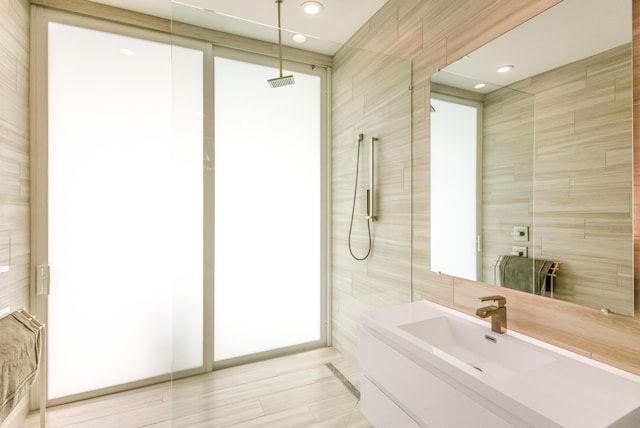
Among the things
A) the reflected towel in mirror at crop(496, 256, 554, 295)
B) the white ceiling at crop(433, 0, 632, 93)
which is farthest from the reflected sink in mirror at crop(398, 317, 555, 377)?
the white ceiling at crop(433, 0, 632, 93)

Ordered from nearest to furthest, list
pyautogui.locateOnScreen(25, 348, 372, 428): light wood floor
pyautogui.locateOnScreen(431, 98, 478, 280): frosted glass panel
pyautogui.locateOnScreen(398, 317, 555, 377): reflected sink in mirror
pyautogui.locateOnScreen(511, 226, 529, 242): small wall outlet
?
pyautogui.locateOnScreen(398, 317, 555, 377): reflected sink in mirror
pyautogui.locateOnScreen(511, 226, 529, 242): small wall outlet
pyautogui.locateOnScreen(431, 98, 478, 280): frosted glass panel
pyautogui.locateOnScreen(25, 348, 372, 428): light wood floor

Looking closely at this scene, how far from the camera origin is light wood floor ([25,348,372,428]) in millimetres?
1666

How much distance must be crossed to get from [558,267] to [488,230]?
35 cm

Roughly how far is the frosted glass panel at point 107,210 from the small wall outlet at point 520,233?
1.97 m

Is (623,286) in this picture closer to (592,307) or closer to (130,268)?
(592,307)

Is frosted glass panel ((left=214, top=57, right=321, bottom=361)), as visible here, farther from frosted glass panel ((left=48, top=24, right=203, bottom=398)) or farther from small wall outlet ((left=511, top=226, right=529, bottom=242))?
small wall outlet ((left=511, top=226, right=529, bottom=242))

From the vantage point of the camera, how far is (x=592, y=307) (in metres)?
1.01

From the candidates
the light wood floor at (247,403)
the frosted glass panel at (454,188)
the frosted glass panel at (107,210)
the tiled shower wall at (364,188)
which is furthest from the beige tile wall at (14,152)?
the frosted glass panel at (454,188)

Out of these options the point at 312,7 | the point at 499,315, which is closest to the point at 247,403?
the point at 499,315

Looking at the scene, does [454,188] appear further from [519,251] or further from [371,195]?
[371,195]

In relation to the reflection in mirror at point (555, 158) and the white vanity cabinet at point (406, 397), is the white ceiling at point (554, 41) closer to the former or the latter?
the reflection in mirror at point (555, 158)

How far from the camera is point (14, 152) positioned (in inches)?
72.5

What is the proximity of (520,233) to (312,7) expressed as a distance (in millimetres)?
1869

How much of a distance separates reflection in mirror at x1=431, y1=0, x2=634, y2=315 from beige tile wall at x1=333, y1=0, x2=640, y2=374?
0.16ft
